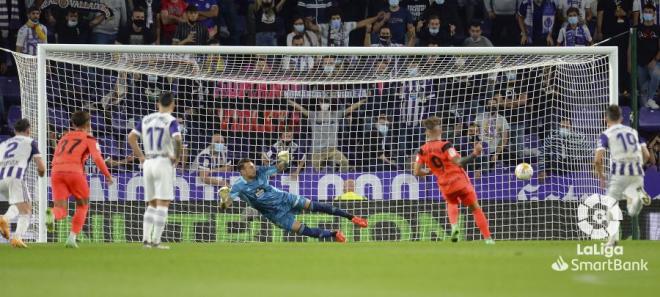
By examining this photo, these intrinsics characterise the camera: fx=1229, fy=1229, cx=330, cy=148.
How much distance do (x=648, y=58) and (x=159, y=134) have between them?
40.5 ft

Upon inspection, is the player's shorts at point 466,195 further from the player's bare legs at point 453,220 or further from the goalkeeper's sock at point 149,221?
the goalkeeper's sock at point 149,221

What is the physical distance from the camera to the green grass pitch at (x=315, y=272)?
9.66 m

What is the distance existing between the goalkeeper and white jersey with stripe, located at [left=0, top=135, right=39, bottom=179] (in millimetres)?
3225

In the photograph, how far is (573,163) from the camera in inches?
742

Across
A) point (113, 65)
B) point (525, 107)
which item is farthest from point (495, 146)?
point (113, 65)

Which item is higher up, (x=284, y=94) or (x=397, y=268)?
(x=284, y=94)

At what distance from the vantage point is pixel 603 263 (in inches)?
483

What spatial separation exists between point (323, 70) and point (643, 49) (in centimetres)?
691

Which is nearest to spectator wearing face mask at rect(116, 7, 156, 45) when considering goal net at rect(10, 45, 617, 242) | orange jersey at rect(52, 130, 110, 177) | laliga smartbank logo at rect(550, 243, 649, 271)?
goal net at rect(10, 45, 617, 242)

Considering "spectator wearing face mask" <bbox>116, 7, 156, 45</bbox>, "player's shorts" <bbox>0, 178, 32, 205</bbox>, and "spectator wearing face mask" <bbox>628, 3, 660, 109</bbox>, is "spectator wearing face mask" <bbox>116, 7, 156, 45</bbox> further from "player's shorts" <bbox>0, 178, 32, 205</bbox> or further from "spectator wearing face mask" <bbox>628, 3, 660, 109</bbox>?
"spectator wearing face mask" <bbox>628, 3, 660, 109</bbox>

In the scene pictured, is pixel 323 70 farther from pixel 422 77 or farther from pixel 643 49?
pixel 643 49

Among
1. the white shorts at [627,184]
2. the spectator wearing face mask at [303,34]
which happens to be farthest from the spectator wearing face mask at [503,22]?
the white shorts at [627,184]

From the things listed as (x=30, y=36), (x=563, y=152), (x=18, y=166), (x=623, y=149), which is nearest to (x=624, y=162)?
(x=623, y=149)

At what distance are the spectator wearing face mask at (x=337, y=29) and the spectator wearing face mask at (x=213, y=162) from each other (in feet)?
13.9
